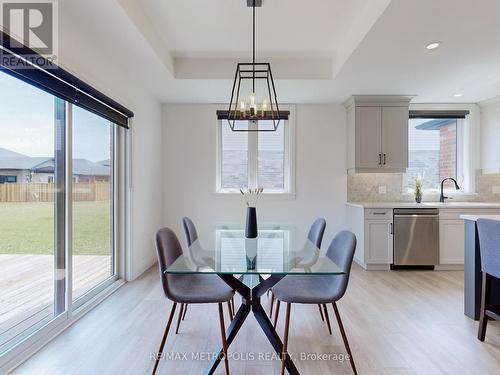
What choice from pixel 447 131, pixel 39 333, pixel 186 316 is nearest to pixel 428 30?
pixel 447 131

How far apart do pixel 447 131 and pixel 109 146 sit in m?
5.06

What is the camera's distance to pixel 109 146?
127 inches

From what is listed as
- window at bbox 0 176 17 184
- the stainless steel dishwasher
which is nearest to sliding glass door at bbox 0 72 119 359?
window at bbox 0 176 17 184

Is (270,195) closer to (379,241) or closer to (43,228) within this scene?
(379,241)

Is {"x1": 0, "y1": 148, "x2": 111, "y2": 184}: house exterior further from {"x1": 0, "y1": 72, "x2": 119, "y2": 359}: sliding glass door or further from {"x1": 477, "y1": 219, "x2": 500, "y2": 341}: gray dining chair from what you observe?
{"x1": 477, "y1": 219, "x2": 500, "y2": 341}: gray dining chair

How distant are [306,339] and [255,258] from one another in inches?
35.3

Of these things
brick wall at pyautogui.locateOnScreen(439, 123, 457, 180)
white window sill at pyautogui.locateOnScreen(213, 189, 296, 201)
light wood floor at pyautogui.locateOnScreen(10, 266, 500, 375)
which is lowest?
light wood floor at pyautogui.locateOnScreen(10, 266, 500, 375)

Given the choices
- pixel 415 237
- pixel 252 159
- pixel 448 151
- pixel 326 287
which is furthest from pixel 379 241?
pixel 326 287

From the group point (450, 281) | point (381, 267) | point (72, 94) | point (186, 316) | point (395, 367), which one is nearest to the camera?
point (395, 367)

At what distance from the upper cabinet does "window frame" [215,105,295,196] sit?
935mm

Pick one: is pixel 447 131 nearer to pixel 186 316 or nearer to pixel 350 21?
pixel 350 21

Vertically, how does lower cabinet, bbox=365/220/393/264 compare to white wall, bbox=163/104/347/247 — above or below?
below

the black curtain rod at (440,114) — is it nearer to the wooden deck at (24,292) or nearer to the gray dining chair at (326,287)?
the gray dining chair at (326,287)

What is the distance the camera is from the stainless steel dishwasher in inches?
153
